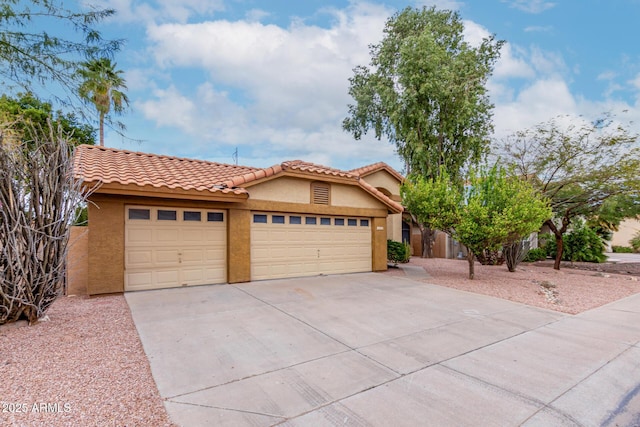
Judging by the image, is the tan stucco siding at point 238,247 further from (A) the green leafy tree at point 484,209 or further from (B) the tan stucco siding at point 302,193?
(A) the green leafy tree at point 484,209

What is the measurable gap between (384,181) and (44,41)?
51.6ft

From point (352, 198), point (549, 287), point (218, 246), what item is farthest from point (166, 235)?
point (549, 287)

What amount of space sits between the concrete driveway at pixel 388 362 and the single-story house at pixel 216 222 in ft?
4.87

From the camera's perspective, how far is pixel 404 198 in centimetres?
1170

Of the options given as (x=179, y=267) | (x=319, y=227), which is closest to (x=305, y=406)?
(x=179, y=267)

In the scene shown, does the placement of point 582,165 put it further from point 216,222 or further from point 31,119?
point 31,119

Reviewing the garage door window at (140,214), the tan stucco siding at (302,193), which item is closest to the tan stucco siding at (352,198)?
the tan stucco siding at (302,193)

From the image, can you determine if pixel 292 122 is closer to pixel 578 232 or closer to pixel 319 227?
pixel 319 227

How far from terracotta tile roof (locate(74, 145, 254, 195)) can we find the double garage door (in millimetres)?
835

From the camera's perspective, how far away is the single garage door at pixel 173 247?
26.4 feet

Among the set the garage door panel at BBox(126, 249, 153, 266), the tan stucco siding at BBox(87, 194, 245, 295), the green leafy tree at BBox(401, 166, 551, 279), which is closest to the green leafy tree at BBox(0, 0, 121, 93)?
the tan stucco siding at BBox(87, 194, 245, 295)

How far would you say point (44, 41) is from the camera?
5801 millimetres

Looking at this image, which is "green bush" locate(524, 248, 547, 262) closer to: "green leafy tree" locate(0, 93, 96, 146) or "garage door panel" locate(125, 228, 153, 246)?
"garage door panel" locate(125, 228, 153, 246)

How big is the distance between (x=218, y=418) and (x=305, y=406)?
807 millimetres
